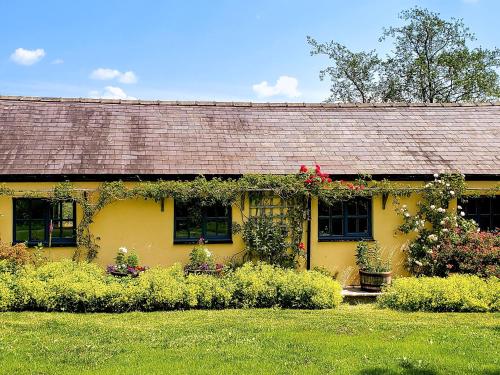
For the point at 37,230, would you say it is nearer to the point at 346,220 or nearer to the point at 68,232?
the point at 68,232

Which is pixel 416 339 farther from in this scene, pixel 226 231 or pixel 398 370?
pixel 226 231

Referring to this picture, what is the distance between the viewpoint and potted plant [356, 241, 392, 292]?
12805 mm

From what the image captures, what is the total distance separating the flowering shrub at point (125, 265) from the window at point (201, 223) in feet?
3.93

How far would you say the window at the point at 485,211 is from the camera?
14.6m

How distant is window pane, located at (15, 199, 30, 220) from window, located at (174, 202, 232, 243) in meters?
3.79

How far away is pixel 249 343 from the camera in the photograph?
7.65 m

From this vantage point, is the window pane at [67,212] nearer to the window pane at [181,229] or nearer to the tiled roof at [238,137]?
the tiled roof at [238,137]

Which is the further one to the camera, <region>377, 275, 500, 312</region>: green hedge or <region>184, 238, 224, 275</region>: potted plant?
<region>184, 238, 224, 275</region>: potted plant

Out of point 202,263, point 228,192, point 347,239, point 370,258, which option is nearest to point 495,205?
point 370,258

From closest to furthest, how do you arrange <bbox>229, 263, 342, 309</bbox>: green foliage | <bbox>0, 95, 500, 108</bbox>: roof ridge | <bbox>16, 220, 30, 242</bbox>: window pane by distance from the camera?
<bbox>229, 263, 342, 309</bbox>: green foliage
<bbox>16, 220, 30, 242</bbox>: window pane
<bbox>0, 95, 500, 108</bbox>: roof ridge

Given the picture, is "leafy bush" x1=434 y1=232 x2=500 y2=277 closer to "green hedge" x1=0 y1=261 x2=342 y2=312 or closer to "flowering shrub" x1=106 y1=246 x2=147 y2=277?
"green hedge" x1=0 y1=261 x2=342 y2=312

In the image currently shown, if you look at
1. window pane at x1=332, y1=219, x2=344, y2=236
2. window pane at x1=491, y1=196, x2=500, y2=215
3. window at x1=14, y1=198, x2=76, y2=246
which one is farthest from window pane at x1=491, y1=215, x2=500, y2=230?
window at x1=14, y1=198, x2=76, y2=246

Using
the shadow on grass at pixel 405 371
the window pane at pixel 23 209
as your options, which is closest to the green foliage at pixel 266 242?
the window pane at pixel 23 209

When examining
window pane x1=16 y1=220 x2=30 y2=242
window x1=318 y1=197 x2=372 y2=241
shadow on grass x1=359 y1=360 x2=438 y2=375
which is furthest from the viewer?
window x1=318 y1=197 x2=372 y2=241
